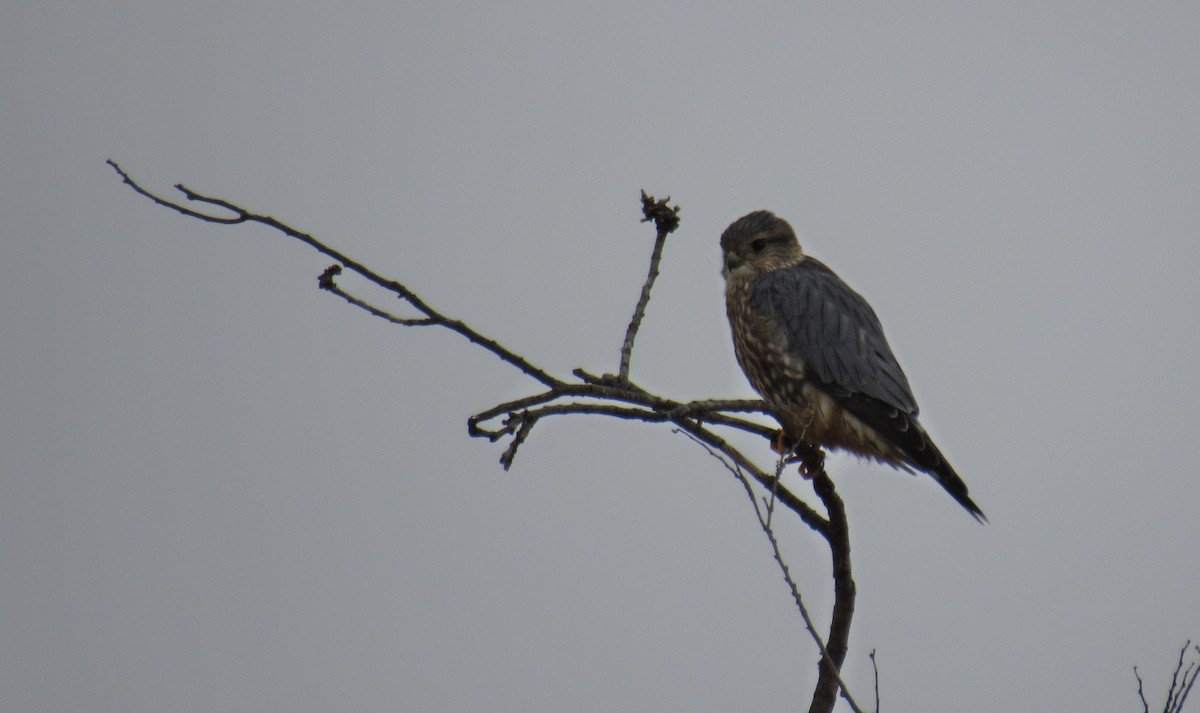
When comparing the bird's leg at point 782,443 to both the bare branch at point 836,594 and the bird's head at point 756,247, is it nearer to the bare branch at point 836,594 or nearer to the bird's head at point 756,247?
the bare branch at point 836,594

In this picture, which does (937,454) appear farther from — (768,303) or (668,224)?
(668,224)

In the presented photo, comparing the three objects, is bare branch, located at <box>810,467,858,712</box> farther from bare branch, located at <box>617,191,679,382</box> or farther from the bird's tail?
the bird's tail

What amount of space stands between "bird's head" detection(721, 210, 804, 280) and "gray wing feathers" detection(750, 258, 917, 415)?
223 millimetres

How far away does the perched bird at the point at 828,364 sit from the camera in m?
4.27

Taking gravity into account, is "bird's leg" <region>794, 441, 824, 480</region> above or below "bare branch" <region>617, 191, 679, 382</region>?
below

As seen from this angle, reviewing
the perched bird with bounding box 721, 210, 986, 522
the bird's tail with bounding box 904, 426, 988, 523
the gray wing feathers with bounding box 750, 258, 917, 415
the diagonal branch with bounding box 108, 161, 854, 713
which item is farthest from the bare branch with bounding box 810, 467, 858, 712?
the gray wing feathers with bounding box 750, 258, 917, 415

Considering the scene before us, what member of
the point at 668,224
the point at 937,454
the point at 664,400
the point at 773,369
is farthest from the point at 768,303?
the point at 664,400

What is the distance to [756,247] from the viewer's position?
18.0 ft

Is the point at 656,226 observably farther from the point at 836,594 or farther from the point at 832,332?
the point at 832,332

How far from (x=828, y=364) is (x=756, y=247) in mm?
1094

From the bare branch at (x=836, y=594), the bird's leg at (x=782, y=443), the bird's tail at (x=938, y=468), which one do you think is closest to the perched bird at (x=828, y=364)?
the bird's tail at (x=938, y=468)

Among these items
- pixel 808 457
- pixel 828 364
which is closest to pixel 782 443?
pixel 808 457

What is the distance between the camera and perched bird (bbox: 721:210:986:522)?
427 cm

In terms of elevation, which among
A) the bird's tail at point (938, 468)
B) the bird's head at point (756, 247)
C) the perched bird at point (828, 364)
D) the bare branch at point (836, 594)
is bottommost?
the bare branch at point (836, 594)
